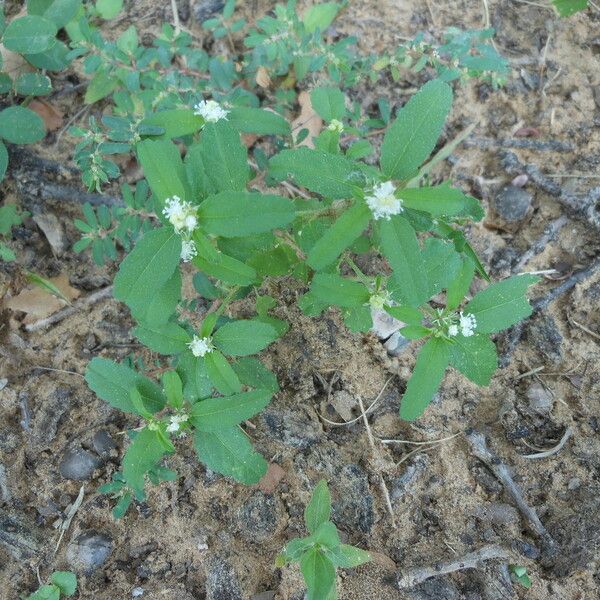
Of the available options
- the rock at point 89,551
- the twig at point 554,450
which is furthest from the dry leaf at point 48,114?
the twig at point 554,450

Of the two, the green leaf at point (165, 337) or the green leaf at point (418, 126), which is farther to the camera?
the green leaf at point (165, 337)

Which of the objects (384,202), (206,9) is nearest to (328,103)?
(384,202)

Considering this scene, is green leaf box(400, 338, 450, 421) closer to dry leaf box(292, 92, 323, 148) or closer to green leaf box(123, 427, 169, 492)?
green leaf box(123, 427, 169, 492)

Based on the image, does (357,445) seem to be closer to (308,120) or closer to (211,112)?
(211,112)

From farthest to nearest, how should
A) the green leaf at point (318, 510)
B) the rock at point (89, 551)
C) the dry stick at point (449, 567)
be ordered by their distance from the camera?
the rock at point (89, 551) < the dry stick at point (449, 567) < the green leaf at point (318, 510)

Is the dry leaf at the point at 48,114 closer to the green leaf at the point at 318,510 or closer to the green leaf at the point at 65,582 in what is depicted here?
the green leaf at the point at 65,582

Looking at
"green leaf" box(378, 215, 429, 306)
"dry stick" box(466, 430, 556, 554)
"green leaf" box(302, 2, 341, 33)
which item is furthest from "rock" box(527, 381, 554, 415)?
"green leaf" box(302, 2, 341, 33)
